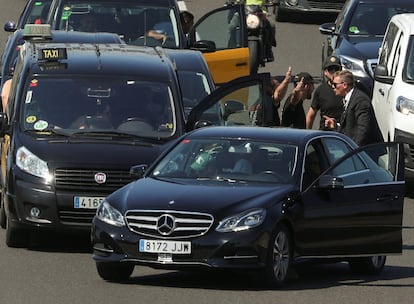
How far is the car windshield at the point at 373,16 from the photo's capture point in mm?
26703

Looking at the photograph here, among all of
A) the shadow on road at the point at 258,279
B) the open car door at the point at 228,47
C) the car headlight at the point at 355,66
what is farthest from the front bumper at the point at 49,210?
the car headlight at the point at 355,66

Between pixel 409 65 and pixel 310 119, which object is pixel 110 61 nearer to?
pixel 310 119

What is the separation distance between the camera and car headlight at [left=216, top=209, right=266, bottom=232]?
13.4m

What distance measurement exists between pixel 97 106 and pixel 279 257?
12.6 feet

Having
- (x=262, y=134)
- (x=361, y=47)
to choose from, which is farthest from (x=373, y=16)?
(x=262, y=134)

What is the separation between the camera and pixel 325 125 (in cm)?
1977

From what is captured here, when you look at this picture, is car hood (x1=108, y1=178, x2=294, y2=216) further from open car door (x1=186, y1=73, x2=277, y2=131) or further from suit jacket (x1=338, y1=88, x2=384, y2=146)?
suit jacket (x1=338, y1=88, x2=384, y2=146)

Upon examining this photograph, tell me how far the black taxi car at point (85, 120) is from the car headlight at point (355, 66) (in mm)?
7374

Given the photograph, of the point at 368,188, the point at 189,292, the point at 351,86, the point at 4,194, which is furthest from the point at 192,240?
the point at 351,86

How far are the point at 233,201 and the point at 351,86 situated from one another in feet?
19.0

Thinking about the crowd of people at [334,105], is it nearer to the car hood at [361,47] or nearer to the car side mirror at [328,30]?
the car hood at [361,47]

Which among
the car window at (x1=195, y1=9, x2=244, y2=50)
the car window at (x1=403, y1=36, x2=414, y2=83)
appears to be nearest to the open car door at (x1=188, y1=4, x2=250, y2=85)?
the car window at (x1=195, y1=9, x2=244, y2=50)

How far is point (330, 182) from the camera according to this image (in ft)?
46.8

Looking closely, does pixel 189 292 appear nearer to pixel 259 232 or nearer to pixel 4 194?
pixel 259 232
